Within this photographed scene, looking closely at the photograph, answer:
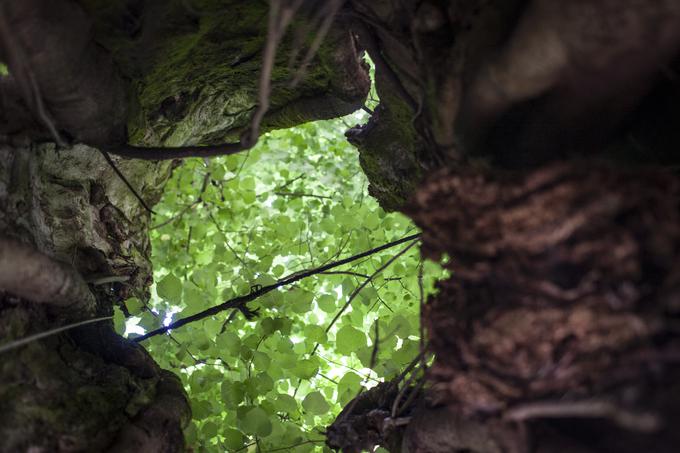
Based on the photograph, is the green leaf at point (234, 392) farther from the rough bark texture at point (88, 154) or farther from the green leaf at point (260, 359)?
the rough bark texture at point (88, 154)

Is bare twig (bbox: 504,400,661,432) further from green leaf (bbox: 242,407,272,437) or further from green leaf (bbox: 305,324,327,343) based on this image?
green leaf (bbox: 305,324,327,343)

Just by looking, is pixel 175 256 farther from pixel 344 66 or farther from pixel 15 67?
pixel 15 67

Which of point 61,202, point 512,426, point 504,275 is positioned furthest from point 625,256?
point 61,202

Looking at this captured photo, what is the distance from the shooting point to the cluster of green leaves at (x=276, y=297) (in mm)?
2229

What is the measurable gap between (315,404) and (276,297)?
55 cm

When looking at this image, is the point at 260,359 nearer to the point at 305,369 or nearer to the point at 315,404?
the point at 305,369

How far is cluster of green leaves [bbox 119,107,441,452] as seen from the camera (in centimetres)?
223

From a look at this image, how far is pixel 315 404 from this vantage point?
6.94 feet

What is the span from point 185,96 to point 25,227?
2.83 ft

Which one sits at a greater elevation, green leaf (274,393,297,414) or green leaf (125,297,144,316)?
green leaf (125,297,144,316)

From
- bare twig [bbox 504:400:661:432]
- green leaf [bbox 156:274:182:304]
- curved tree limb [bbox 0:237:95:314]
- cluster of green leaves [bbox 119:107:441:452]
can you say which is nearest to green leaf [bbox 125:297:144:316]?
cluster of green leaves [bbox 119:107:441:452]

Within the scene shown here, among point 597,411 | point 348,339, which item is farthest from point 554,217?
point 348,339

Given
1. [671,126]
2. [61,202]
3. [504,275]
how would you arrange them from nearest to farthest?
[504,275]
[671,126]
[61,202]

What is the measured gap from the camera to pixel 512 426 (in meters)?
1.00
